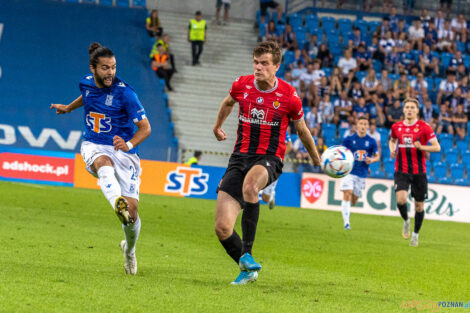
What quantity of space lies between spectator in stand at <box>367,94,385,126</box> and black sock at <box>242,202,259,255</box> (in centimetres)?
1956

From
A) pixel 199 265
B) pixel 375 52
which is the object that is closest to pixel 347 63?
pixel 375 52

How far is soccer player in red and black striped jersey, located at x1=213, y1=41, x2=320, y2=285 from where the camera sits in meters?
7.64

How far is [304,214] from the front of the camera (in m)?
20.8

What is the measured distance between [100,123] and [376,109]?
19.8 m

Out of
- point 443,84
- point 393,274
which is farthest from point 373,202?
point 393,274

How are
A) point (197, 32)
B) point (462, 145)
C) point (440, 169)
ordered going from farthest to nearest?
point (197, 32), point (462, 145), point (440, 169)

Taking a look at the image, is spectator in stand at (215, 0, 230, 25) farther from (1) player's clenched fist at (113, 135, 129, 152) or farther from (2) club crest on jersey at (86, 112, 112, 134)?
(1) player's clenched fist at (113, 135, 129, 152)

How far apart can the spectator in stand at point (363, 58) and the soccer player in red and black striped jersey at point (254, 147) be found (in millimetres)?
21001

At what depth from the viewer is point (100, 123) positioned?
8148mm

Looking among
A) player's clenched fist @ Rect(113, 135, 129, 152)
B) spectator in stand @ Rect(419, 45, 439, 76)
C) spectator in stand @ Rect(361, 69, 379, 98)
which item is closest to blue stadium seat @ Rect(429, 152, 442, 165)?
spectator in stand @ Rect(361, 69, 379, 98)

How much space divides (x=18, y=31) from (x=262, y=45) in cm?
2388

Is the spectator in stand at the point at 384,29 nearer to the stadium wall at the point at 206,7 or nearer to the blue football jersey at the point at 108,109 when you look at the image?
the stadium wall at the point at 206,7

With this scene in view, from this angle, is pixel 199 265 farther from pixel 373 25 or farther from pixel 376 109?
pixel 373 25

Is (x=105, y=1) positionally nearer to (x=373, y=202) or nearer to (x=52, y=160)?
(x=52, y=160)
